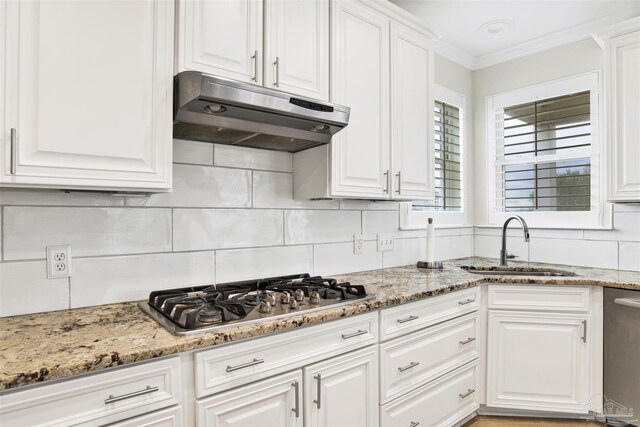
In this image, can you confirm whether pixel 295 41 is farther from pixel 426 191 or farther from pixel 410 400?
pixel 410 400

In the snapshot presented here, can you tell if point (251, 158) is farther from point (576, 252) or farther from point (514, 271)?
point (576, 252)

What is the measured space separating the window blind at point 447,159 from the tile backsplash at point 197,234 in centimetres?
64

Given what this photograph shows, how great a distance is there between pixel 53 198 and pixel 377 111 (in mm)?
1582

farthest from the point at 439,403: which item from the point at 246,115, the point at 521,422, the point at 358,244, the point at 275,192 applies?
the point at 246,115

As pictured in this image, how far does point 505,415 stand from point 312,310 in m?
1.73

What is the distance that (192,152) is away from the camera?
1831 mm

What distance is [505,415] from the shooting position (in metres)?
2.41

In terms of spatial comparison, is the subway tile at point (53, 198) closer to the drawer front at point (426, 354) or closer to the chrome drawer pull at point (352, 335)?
the chrome drawer pull at point (352, 335)

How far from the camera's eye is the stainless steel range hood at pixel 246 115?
1.42 metres

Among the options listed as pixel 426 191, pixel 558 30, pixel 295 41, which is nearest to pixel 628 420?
pixel 426 191

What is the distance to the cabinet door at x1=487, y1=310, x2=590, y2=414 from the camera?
90.7 inches

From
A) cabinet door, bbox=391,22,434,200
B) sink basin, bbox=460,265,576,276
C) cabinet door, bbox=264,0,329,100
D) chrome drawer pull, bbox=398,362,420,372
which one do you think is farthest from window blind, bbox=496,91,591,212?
cabinet door, bbox=264,0,329,100

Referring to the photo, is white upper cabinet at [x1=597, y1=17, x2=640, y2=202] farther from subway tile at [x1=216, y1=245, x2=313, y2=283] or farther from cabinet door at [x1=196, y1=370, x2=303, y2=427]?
cabinet door at [x1=196, y1=370, x2=303, y2=427]

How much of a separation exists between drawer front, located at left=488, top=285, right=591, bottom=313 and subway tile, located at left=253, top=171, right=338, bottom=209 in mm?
1261
